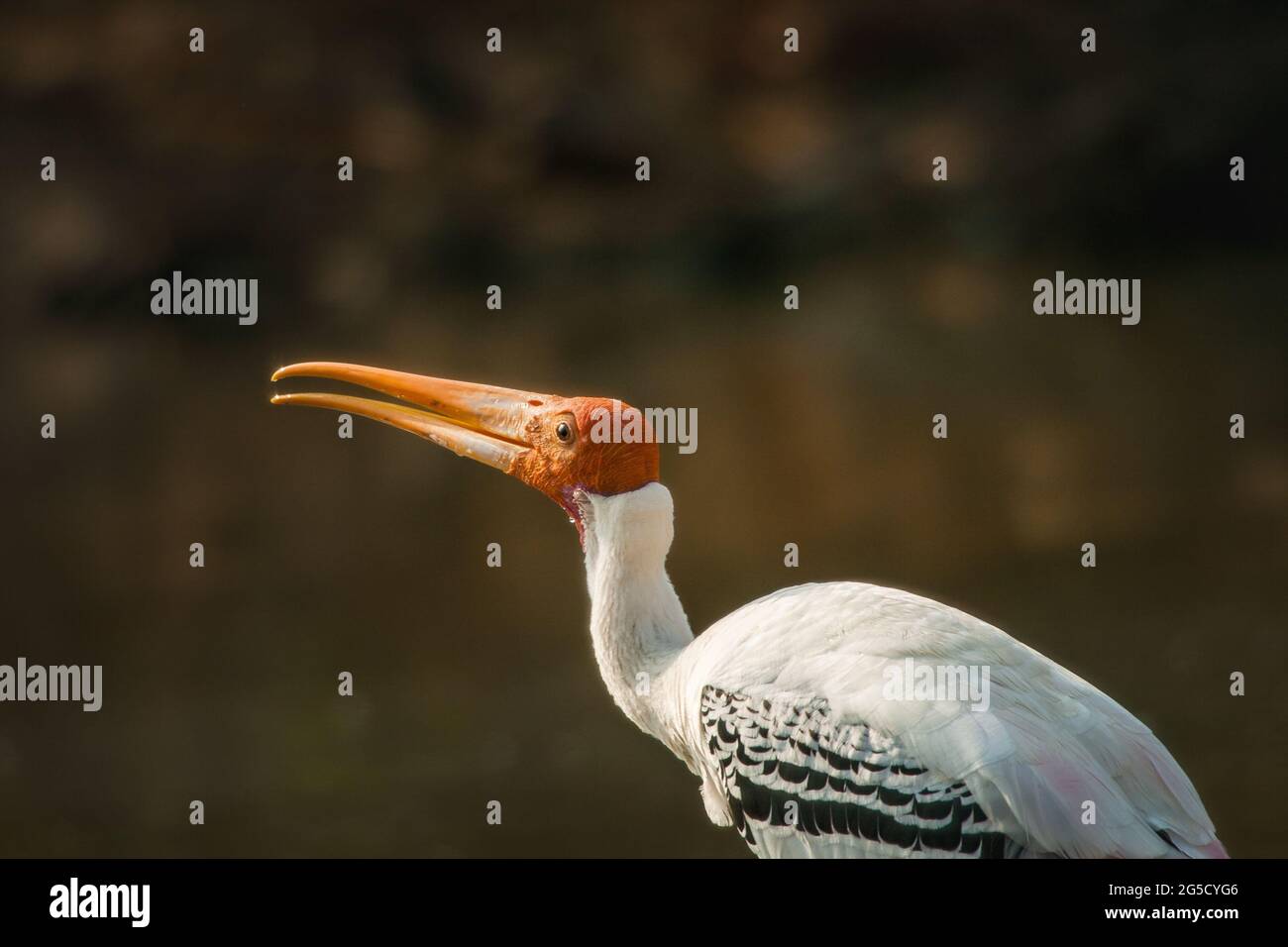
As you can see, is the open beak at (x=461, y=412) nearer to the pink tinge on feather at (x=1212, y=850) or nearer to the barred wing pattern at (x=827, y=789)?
the barred wing pattern at (x=827, y=789)

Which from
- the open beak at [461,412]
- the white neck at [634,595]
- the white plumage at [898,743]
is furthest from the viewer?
the open beak at [461,412]

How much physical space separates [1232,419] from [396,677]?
4.41m

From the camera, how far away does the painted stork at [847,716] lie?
8.81ft

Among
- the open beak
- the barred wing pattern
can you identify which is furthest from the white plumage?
the open beak

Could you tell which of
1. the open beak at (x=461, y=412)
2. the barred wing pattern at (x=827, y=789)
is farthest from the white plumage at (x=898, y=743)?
the open beak at (x=461, y=412)

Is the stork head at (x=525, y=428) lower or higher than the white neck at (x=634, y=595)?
higher

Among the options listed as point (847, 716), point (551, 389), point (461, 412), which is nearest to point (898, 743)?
point (847, 716)

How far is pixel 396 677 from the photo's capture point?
602 cm

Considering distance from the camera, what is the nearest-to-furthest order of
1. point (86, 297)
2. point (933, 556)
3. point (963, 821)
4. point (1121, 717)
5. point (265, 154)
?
point (963, 821) → point (1121, 717) → point (933, 556) → point (86, 297) → point (265, 154)

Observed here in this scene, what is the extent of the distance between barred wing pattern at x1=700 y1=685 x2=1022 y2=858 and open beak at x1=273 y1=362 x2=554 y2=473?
0.77 meters

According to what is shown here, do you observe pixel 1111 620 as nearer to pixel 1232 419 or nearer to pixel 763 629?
pixel 1232 419

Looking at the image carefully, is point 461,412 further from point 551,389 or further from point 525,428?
point 551,389

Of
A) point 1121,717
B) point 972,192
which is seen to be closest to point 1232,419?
point 972,192

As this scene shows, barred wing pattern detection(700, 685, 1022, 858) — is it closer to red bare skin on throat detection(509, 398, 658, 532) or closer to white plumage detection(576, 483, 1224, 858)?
white plumage detection(576, 483, 1224, 858)
